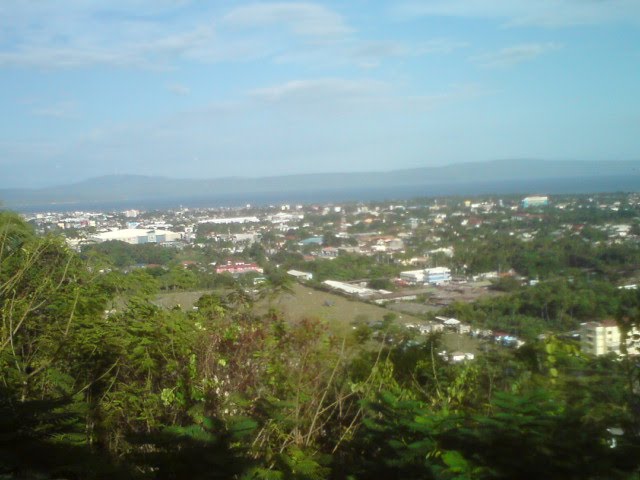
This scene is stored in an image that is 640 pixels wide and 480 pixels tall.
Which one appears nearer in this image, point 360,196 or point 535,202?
point 535,202

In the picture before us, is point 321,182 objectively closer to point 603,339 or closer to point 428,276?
point 428,276

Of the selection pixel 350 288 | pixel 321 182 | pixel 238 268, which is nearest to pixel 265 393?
pixel 350 288

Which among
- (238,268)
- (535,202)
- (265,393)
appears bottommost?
(265,393)

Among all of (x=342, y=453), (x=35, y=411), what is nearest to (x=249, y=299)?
(x=342, y=453)

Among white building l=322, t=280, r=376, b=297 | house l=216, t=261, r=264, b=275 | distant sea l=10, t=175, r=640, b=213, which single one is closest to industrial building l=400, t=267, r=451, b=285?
white building l=322, t=280, r=376, b=297

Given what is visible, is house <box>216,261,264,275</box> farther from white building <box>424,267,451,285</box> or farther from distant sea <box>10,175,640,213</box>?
distant sea <box>10,175,640,213</box>

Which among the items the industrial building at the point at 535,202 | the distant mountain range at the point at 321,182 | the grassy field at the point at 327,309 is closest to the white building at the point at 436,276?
the grassy field at the point at 327,309

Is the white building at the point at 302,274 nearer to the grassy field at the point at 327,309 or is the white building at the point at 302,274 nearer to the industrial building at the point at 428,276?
the grassy field at the point at 327,309
